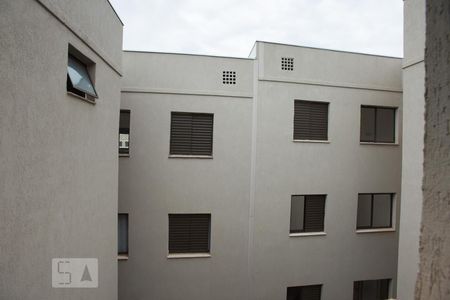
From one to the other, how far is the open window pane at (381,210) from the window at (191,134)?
6.88 m

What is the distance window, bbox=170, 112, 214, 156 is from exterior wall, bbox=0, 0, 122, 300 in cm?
332

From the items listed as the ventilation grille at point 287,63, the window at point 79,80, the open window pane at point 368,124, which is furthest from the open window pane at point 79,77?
the open window pane at point 368,124

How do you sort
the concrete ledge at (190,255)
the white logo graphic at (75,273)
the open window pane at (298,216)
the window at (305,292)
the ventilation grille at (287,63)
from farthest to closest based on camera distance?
the open window pane at (298,216) → the window at (305,292) → the ventilation grille at (287,63) → the concrete ledge at (190,255) → the white logo graphic at (75,273)

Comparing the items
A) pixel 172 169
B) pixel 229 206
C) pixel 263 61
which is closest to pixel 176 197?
pixel 172 169

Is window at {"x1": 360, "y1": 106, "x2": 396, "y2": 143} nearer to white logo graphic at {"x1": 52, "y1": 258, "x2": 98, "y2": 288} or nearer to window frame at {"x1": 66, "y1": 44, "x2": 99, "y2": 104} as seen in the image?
window frame at {"x1": 66, "y1": 44, "x2": 99, "y2": 104}

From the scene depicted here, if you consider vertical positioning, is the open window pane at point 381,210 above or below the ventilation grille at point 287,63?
below

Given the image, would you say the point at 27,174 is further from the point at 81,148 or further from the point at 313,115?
the point at 313,115

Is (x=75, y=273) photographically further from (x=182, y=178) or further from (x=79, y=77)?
(x=182, y=178)

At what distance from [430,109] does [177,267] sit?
9.32 meters

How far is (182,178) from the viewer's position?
8.89m

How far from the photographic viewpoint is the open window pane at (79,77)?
4336mm

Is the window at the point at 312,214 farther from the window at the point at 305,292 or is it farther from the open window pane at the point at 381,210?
the open window pane at the point at 381,210

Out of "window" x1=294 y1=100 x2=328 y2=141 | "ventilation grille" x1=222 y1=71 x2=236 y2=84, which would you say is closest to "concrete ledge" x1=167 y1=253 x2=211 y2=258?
"window" x1=294 y1=100 x2=328 y2=141

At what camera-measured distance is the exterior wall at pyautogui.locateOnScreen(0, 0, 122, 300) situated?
287cm
